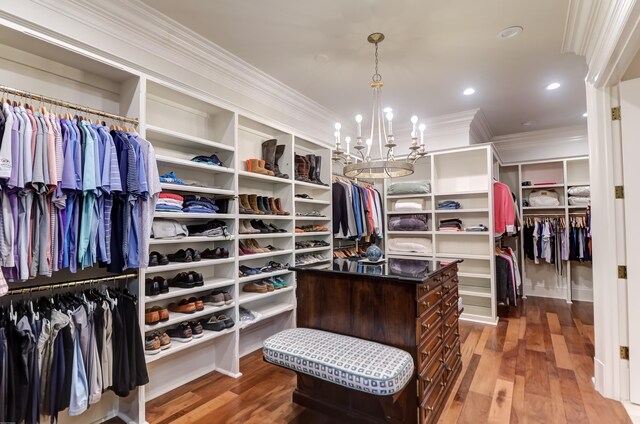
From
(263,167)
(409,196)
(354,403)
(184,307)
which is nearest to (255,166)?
(263,167)

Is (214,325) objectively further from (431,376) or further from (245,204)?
(431,376)

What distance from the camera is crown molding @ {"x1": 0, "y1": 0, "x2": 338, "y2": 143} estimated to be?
1.85 m

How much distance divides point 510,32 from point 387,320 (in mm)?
2447

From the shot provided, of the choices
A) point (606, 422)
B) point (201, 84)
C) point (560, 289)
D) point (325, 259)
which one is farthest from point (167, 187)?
point (560, 289)

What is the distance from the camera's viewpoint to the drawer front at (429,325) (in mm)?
1823

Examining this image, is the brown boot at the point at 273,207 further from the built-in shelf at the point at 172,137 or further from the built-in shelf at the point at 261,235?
the built-in shelf at the point at 172,137

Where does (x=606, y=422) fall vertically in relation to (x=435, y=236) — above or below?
below

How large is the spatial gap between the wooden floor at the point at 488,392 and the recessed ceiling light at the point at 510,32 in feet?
9.13

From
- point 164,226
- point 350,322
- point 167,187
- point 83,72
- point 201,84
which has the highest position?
point 201,84

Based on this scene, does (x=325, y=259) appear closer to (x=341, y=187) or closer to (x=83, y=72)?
(x=341, y=187)

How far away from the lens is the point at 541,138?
17.4ft

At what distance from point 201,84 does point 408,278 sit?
2.34 meters

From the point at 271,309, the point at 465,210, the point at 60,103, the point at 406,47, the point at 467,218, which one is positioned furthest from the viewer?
the point at 467,218

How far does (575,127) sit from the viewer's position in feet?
16.5
